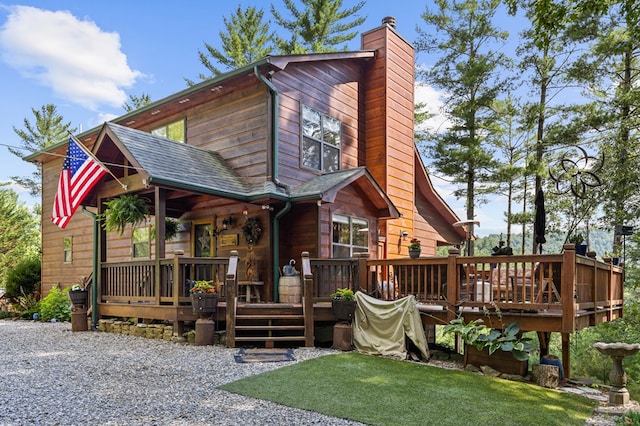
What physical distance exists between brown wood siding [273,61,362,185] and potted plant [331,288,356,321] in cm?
312

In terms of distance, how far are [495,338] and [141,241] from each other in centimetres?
977

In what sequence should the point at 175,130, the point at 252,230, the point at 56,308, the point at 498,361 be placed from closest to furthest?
the point at 498,361
the point at 252,230
the point at 175,130
the point at 56,308

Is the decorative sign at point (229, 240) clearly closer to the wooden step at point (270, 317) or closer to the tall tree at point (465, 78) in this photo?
the wooden step at point (270, 317)

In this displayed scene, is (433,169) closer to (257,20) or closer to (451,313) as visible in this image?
(257,20)

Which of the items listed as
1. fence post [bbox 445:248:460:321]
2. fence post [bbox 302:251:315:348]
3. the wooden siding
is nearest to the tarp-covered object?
fence post [bbox 445:248:460:321]

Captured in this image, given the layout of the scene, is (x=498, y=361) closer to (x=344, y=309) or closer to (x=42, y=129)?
(x=344, y=309)

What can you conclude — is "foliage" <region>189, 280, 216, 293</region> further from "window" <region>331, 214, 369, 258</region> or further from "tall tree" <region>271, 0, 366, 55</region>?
"tall tree" <region>271, 0, 366, 55</region>

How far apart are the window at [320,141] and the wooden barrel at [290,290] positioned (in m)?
3.08

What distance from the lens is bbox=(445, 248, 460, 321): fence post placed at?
7.41 meters

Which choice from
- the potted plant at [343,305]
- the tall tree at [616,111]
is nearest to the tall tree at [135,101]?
the tall tree at [616,111]

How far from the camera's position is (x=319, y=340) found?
859 cm

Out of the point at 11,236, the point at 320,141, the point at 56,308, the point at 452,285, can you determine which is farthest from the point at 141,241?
the point at 11,236

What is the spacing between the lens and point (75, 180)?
9383 millimetres

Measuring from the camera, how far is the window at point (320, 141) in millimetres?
10883
